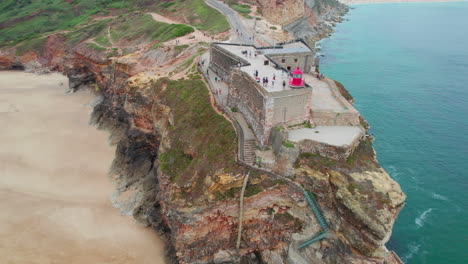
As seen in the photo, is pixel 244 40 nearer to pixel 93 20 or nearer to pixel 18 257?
pixel 18 257

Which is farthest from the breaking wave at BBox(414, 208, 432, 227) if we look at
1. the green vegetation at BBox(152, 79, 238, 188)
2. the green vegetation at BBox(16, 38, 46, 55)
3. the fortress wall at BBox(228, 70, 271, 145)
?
the green vegetation at BBox(16, 38, 46, 55)

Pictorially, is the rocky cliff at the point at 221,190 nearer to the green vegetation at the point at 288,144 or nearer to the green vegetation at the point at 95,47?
the green vegetation at the point at 288,144

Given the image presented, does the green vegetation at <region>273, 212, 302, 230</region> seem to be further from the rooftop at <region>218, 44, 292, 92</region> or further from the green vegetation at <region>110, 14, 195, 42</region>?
the green vegetation at <region>110, 14, 195, 42</region>

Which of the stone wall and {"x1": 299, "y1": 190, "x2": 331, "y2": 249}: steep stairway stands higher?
the stone wall

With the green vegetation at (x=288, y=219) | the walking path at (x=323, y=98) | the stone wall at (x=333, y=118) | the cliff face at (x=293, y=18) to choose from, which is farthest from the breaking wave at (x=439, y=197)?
the cliff face at (x=293, y=18)

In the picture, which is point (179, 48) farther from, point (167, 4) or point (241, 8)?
point (167, 4)

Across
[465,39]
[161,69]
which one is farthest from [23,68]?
[465,39]

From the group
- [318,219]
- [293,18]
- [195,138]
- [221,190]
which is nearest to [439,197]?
[318,219]
